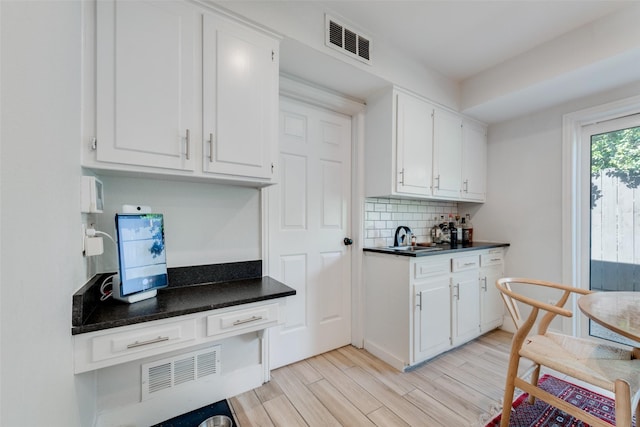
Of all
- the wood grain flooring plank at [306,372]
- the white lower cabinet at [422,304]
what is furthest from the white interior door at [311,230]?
the white lower cabinet at [422,304]

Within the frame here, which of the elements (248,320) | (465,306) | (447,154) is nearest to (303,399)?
(248,320)

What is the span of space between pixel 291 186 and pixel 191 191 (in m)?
0.76

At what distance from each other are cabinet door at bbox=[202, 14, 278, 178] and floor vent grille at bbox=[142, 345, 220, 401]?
3.79ft

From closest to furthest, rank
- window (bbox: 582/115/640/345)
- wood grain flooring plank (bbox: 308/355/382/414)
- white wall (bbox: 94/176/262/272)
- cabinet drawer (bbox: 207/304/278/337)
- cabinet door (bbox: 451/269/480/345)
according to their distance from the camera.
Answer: cabinet drawer (bbox: 207/304/278/337) → white wall (bbox: 94/176/262/272) → wood grain flooring plank (bbox: 308/355/382/414) → window (bbox: 582/115/640/345) → cabinet door (bbox: 451/269/480/345)

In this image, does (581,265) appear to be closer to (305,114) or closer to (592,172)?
(592,172)

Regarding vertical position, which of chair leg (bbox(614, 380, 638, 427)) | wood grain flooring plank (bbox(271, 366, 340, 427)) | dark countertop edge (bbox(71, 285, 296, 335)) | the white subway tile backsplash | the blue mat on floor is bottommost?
wood grain flooring plank (bbox(271, 366, 340, 427))

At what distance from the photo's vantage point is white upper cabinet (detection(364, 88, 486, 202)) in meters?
2.26

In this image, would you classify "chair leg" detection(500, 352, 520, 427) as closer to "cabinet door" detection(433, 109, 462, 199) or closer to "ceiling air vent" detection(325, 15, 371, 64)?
Result: "cabinet door" detection(433, 109, 462, 199)

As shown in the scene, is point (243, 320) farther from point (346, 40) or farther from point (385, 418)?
point (346, 40)

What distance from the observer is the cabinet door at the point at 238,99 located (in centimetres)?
142

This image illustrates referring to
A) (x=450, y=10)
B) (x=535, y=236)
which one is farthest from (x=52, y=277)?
(x=535, y=236)

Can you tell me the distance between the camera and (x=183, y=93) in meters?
1.35

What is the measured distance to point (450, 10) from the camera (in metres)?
1.81

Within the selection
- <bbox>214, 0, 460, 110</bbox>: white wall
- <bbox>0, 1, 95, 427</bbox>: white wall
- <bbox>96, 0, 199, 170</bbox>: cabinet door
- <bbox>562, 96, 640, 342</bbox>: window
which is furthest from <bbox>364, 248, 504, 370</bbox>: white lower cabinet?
<bbox>0, 1, 95, 427</bbox>: white wall
